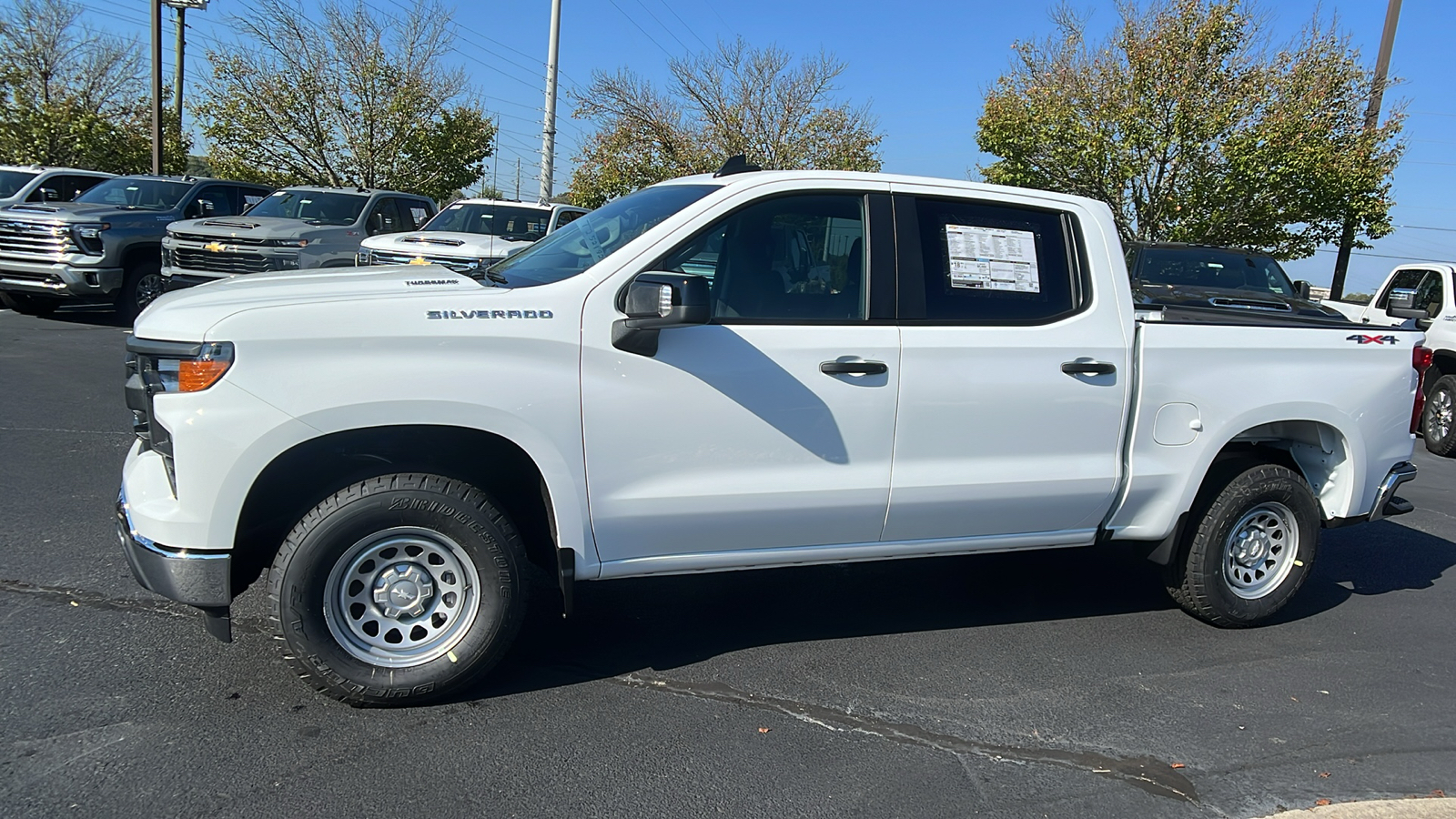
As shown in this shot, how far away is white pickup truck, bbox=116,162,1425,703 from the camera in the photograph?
339 cm

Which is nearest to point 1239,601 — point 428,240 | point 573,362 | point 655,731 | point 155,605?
point 655,731

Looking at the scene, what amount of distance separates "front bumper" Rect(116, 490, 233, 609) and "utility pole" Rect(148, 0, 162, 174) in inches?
893

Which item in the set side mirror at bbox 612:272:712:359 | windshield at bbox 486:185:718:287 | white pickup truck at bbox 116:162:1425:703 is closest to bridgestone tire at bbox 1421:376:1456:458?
white pickup truck at bbox 116:162:1425:703

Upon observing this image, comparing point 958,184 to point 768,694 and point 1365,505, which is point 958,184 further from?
point 1365,505

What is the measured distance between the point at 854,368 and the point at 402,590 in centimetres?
182

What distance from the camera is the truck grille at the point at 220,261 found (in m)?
12.0

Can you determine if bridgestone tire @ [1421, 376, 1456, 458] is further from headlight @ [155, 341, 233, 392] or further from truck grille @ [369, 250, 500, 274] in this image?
headlight @ [155, 341, 233, 392]

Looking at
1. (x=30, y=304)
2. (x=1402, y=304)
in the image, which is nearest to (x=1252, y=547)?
(x=1402, y=304)

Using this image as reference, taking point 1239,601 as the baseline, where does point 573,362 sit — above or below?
above

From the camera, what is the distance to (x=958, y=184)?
4.33 m

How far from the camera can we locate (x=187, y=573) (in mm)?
3340

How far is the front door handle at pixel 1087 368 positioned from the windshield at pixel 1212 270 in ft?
24.1

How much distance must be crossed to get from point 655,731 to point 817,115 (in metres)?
22.5

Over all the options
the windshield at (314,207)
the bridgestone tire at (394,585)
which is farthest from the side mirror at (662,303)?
the windshield at (314,207)
